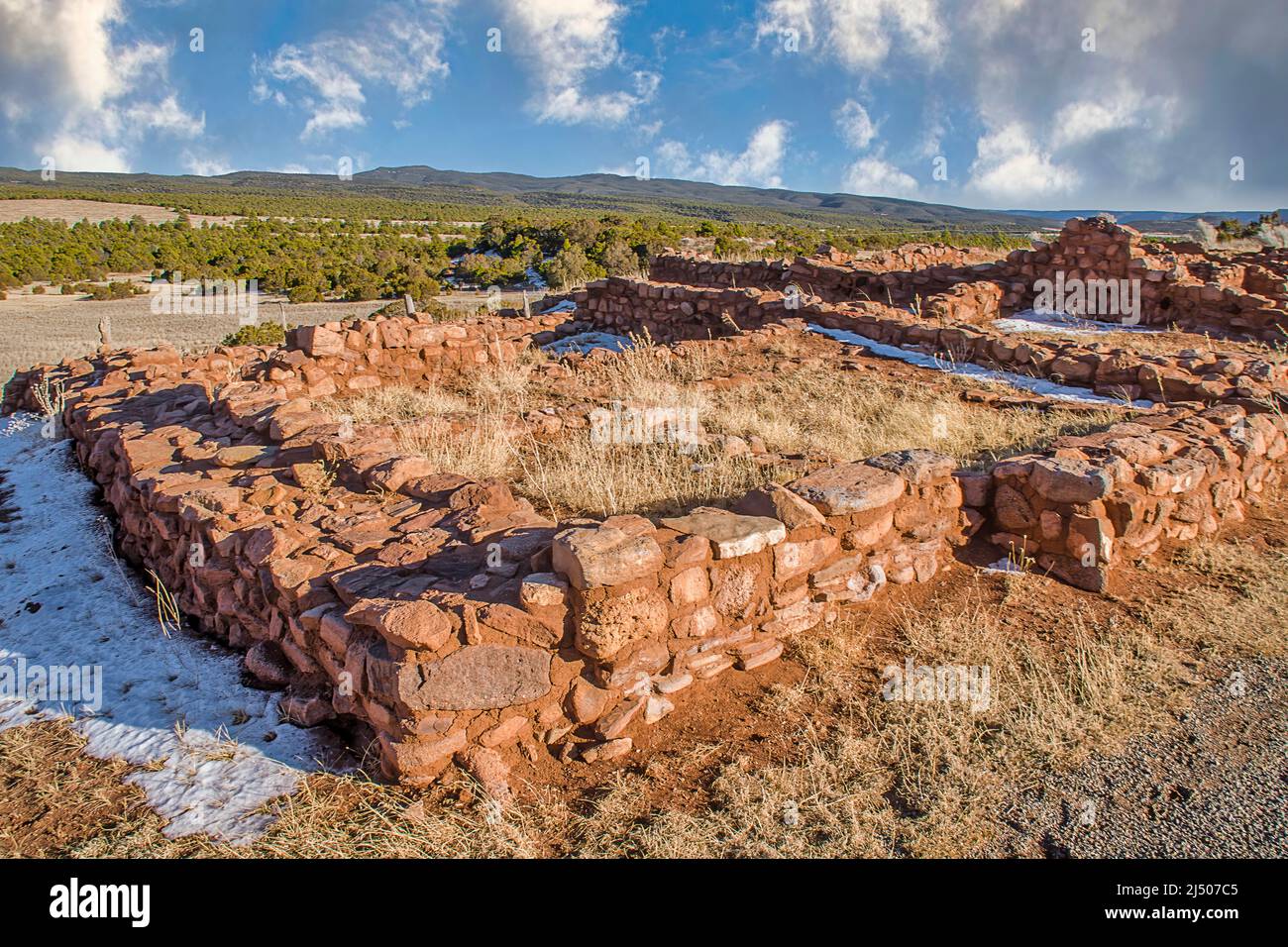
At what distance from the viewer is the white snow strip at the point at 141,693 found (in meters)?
3.02

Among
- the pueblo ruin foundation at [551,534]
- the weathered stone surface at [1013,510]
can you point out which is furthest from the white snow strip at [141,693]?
the weathered stone surface at [1013,510]

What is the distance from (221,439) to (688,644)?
4.29 metres

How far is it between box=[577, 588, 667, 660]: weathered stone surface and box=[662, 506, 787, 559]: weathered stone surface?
0.45 metres

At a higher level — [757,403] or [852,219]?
[852,219]

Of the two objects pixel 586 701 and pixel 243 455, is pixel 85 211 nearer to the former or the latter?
pixel 243 455

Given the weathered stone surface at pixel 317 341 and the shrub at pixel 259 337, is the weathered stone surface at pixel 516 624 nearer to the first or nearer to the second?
the weathered stone surface at pixel 317 341

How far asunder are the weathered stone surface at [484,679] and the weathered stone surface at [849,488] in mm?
1680

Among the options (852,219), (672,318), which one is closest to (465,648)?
(672,318)

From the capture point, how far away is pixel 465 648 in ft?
9.95

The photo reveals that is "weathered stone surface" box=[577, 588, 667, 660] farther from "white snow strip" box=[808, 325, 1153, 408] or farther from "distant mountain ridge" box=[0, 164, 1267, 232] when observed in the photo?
"distant mountain ridge" box=[0, 164, 1267, 232]
